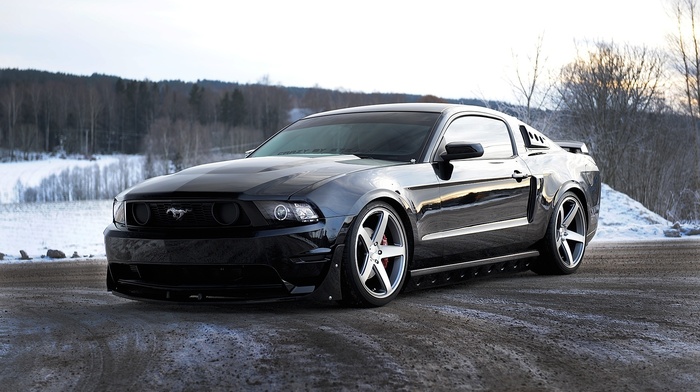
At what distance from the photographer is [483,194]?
256 inches

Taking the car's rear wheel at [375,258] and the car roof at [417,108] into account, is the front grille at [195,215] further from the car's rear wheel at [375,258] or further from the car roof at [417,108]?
the car roof at [417,108]

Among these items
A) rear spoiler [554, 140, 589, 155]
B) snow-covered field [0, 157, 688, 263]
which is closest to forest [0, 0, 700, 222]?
snow-covered field [0, 157, 688, 263]

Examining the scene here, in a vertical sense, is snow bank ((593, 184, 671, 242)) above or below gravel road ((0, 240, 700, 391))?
below

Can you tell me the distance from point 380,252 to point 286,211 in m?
0.80

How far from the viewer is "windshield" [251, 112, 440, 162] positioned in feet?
20.6

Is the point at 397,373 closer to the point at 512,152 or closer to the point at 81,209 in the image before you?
the point at 512,152

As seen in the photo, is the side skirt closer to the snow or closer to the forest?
the forest

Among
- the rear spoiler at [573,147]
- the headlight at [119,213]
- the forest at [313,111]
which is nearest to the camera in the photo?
the headlight at [119,213]

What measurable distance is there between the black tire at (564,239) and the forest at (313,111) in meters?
24.5

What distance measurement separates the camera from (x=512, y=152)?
730 cm

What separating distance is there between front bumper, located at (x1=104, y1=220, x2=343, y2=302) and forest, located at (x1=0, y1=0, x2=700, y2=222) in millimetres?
27752

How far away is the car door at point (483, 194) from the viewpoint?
6168 millimetres

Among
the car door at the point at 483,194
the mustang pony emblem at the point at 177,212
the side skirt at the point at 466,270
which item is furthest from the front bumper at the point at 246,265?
the car door at the point at 483,194

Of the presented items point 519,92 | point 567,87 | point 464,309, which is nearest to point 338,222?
point 464,309
